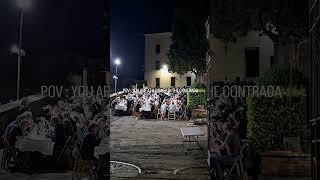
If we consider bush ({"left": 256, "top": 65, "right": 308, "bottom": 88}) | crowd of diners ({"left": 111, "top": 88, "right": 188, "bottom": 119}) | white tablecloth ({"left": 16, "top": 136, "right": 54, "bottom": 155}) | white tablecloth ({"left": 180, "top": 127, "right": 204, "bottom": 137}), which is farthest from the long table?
white tablecloth ({"left": 16, "top": 136, "right": 54, "bottom": 155})

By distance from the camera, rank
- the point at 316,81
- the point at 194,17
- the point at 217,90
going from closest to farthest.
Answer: the point at 316,81, the point at 217,90, the point at 194,17

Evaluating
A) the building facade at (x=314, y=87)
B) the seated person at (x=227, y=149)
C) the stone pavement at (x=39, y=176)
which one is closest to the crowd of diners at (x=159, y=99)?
the seated person at (x=227, y=149)

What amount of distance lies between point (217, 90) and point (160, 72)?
84 cm

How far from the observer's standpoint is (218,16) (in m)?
3.97

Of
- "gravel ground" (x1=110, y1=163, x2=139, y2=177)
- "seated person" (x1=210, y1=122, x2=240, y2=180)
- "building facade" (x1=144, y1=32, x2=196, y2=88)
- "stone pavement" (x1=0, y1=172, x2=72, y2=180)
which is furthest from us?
"gravel ground" (x1=110, y1=163, x2=139, y2=177)

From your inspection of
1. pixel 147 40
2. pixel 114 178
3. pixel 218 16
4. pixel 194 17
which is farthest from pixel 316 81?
pixel 114 178

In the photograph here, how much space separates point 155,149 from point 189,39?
241 centimetres

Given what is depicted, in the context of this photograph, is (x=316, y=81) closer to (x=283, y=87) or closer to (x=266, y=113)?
(x=283, y=87)

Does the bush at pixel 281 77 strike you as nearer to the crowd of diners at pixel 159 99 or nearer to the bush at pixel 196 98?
the bush at pixel 196 98

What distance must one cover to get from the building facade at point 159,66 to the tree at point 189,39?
0.21 feet

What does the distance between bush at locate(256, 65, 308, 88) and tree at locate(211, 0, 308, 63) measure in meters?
0.09

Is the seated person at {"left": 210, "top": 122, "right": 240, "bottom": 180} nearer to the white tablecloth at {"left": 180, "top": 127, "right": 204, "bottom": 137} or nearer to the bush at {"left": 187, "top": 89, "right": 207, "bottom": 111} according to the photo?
the bush at {"left": 187, "top": 89, "right": 207, "bottom": 111}

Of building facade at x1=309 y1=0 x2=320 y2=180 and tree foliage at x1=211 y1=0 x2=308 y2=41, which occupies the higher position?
tree foliage at x1=211 y1=0 x2=308 y2=41

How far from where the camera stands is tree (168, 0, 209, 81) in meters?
4.33
